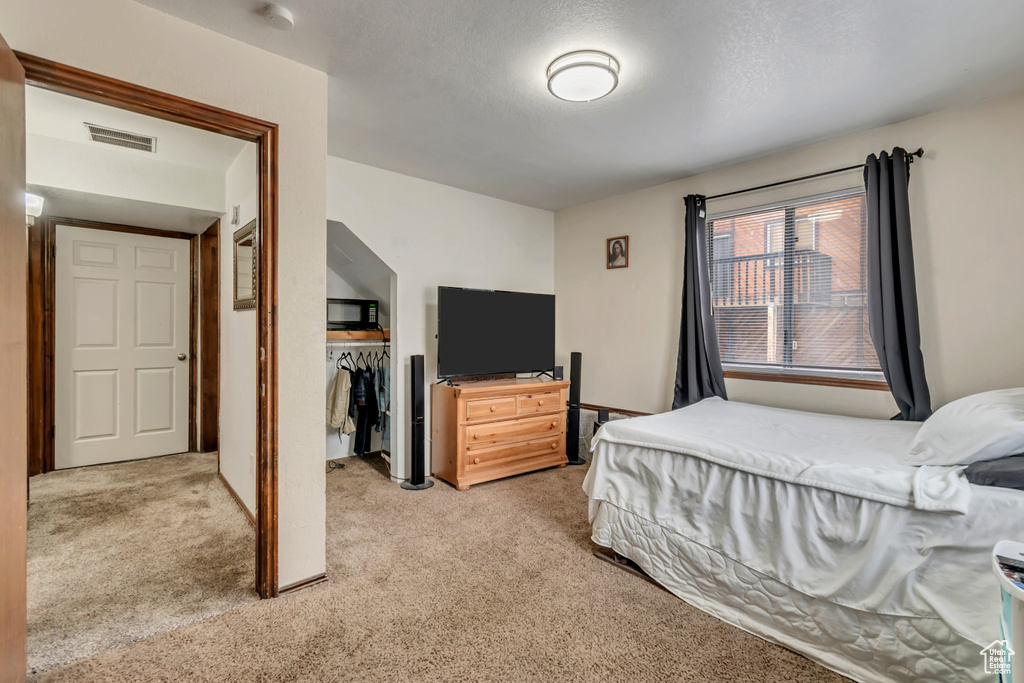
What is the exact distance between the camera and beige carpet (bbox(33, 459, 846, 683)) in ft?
5.19

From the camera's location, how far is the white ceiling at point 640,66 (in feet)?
5.72

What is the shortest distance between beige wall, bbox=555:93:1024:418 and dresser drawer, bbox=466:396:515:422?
113 centimetres

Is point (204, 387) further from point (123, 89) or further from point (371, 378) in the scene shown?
point (123, 89)

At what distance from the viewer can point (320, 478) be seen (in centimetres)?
215

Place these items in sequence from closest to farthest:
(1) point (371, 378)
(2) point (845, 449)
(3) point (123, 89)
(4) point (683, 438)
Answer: (3) point (123, 89), (2) point (845, 449), (4) point (683, 438), (1) point (371, 378)

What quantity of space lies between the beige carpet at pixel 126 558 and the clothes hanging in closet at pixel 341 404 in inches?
36.4

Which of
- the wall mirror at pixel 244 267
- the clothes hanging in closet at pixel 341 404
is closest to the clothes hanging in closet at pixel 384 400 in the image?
the clothes hanging in closet at pixel 341 404

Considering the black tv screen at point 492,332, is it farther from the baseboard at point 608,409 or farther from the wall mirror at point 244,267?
the wall mirror at point 244,267

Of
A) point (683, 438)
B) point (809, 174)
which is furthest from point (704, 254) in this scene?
point (683, 438)

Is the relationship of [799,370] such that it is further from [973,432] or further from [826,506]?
[826,506]

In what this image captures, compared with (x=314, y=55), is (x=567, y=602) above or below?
below

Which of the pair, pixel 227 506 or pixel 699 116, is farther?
pixel 227 506

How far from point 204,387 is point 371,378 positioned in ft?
5.06

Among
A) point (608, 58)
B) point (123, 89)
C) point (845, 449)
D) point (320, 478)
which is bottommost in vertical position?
point (320, 478)
